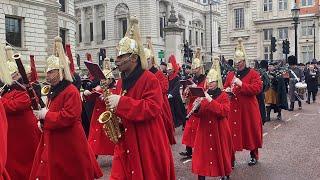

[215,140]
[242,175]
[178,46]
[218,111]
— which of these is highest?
[178,46]

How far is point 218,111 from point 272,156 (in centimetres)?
351

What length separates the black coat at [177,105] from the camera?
45.0 ft

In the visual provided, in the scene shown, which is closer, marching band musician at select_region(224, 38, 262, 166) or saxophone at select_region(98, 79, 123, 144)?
saxophone at select_region(98, 79, 123, 144)

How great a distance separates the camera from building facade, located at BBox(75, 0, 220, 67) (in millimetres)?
68375

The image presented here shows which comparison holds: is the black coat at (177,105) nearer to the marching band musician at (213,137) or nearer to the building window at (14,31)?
the marching band musician at (213,137)

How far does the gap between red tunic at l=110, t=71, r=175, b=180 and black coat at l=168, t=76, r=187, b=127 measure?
8.53m

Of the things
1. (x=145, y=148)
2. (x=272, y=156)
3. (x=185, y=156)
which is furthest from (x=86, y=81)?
(x=145, y=148)

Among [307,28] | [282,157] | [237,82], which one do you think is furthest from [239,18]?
[237,82]

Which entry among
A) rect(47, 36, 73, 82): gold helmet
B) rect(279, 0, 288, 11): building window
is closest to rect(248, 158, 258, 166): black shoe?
rect(47, 36, 73, 82): gold helmet

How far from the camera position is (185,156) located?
10172mm

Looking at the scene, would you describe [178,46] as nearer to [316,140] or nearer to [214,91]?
[316,140]

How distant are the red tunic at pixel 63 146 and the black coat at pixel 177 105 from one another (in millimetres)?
7965

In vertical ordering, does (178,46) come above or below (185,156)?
above

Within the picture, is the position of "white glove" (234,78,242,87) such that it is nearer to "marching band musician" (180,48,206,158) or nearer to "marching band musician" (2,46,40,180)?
"marching band musician" (180,48,206,158)
